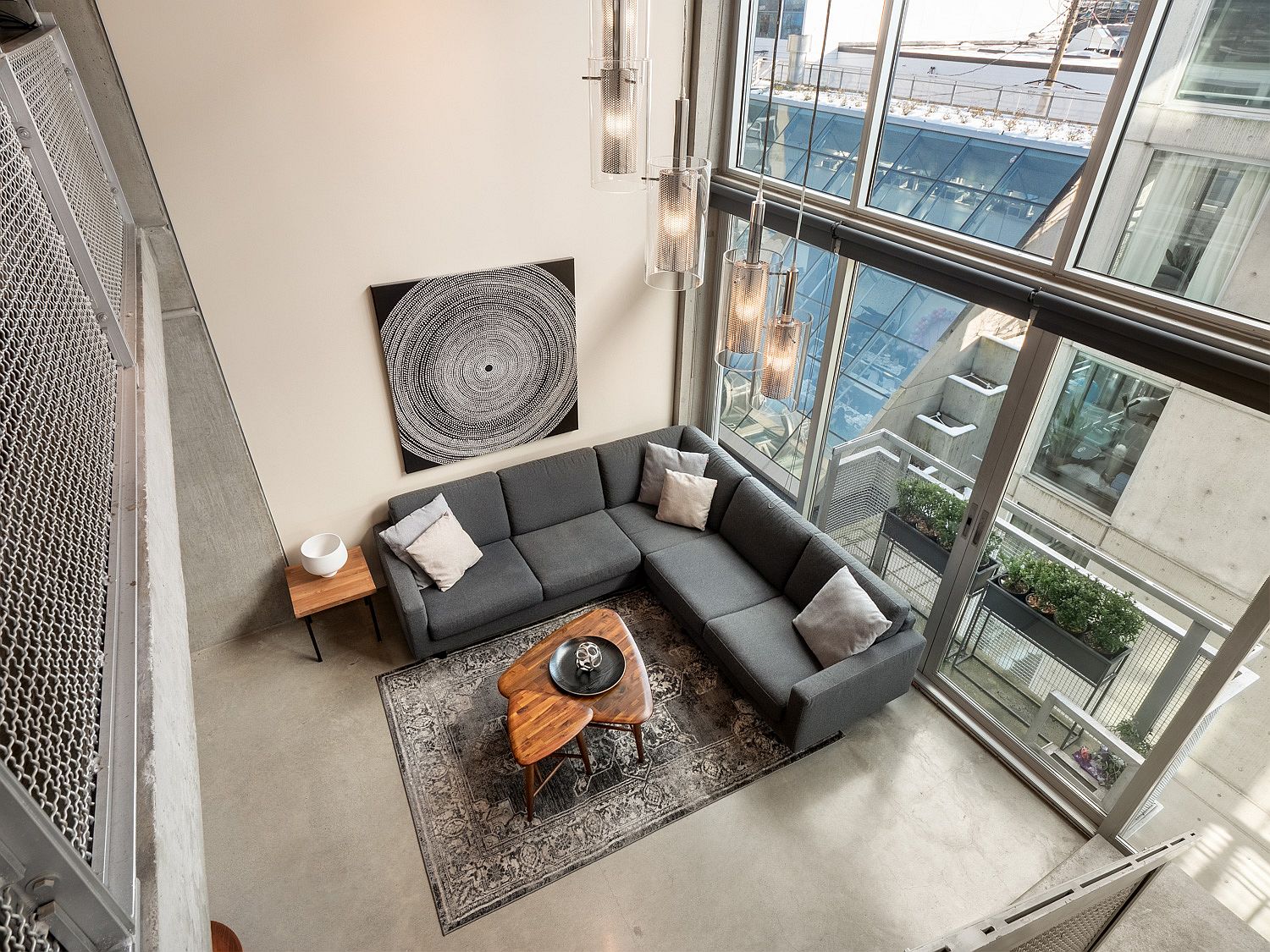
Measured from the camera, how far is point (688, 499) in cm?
492

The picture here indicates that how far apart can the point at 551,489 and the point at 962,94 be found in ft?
10.5

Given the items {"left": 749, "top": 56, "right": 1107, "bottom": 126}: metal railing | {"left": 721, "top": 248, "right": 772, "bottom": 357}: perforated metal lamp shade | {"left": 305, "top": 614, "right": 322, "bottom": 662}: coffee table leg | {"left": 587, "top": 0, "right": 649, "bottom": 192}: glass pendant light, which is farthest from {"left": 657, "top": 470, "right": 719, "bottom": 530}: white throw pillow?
{"left": 587, "top": 0, "right": 649, "bottom": 192}: glass pendant light

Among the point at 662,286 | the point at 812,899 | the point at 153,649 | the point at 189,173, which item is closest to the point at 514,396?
the point at 189,173

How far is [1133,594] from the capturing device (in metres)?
3.17

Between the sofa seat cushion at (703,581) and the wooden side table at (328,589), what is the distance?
1.74m

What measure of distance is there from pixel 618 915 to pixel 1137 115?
12.6 ft

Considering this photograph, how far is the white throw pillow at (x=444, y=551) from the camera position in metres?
4.30

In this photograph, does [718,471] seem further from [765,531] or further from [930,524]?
[930,524]

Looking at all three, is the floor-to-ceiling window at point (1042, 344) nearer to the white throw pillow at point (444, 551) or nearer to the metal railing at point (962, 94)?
the metal railing at point (962, 94)

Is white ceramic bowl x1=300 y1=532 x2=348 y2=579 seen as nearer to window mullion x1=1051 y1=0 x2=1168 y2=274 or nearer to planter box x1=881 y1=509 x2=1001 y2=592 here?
planter box x1=881 y1=509 x2=1001 y2=592

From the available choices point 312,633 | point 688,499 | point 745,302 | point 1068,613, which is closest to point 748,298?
point 745,302

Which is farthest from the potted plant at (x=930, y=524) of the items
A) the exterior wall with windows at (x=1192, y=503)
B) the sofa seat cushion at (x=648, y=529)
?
the sofa seat cushion at (x=648, y=529)

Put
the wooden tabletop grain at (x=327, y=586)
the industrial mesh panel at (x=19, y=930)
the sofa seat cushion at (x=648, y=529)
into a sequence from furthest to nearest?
1. the sofa seat cushion at (x=648, y=529)
2. the wooden tabletop grain at (x=327, y=586)
3. the industrial mesh panel at (x=19, y=930)

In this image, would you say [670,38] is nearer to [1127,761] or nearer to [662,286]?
[662,286]
